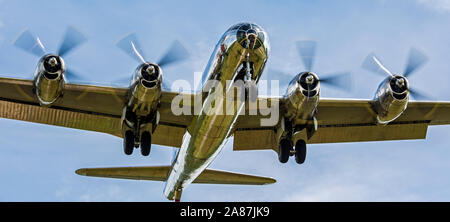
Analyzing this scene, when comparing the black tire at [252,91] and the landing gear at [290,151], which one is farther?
the landing gear at [290,151]

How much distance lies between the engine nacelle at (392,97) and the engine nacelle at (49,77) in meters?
12.9

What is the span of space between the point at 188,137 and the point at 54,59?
6.18 metres

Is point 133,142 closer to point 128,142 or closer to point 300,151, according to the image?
point 128,142

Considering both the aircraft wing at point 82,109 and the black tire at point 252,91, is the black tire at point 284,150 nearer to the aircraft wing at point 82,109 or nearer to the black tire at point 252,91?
the aircraft wing at point 82,109

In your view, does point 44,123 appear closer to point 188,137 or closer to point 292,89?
point 188,137

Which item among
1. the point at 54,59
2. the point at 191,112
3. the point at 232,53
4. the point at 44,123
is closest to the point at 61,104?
the point at 44,123

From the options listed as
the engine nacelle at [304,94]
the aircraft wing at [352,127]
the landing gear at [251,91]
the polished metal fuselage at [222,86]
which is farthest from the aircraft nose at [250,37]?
the aircraft wing at [352,127]

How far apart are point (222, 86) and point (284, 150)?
553 centimetres

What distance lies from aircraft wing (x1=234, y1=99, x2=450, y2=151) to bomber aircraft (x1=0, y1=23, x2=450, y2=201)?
0.05 m

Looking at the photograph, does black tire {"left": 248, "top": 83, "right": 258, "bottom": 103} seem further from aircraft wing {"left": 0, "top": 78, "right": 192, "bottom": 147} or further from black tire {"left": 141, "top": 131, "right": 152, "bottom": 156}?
A: black tire {"left": 141, "top": 131, "right": 152, "bottom": 156}

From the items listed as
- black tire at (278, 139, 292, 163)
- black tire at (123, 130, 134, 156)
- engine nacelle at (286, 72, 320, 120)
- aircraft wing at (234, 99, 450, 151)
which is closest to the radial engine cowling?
black tire at (123, 130, 134, 156)

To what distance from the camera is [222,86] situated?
17.9 metres

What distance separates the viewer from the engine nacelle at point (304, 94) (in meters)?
19.7

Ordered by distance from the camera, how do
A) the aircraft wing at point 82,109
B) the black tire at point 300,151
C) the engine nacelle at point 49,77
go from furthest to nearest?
the black tire at point 300,151 < the aircraft wing at point 82,109 < the engine nacelle at point 49,77
